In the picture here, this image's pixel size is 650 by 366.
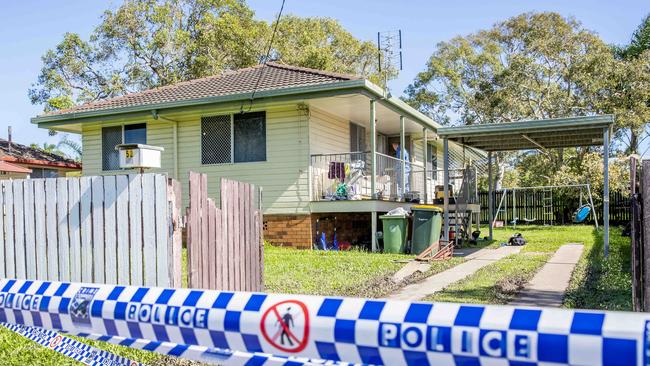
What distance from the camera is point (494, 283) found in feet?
27.8

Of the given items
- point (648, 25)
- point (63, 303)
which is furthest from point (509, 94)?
point (63, 303)

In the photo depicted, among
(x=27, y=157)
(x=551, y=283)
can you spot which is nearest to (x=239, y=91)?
(x=551, y=283)

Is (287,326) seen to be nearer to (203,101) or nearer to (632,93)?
(203,101)

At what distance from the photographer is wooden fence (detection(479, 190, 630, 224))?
27031mm

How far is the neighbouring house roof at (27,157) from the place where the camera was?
25688 millimetres

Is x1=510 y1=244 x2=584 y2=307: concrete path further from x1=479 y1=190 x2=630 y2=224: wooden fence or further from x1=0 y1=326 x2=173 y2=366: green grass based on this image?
x1=479 y1=190 x2=630 y2=224: wooden fence

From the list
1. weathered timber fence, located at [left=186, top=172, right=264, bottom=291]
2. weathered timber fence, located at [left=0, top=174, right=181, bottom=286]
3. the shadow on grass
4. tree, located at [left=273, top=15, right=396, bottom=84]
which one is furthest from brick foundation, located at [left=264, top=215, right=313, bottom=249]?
tree, located at [left=273, top=15, right=396, bottom=84]

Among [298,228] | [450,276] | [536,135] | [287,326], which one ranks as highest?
[536,135]

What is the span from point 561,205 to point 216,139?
1860cm

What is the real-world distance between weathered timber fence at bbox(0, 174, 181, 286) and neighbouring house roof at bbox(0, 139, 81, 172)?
2093 centimetres

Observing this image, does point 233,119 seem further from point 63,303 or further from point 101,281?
point 63,303

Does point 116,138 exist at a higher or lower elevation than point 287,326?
higher

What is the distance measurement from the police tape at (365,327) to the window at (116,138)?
1410cm

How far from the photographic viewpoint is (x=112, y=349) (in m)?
4.90
